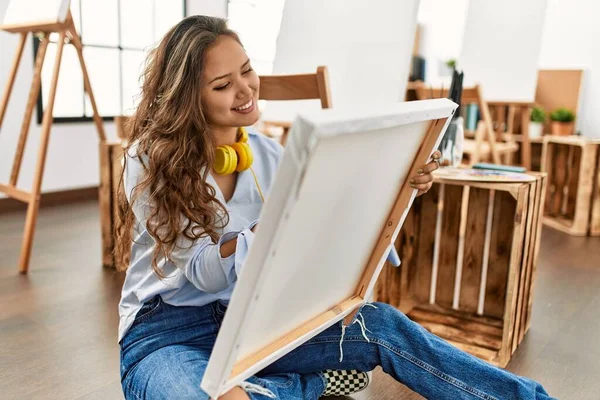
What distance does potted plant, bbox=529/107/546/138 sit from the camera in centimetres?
426

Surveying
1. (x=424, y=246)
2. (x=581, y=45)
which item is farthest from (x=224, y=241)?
(x=581, y=45)

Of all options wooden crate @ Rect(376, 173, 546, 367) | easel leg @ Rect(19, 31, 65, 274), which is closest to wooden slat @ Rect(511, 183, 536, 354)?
wooden crate @ Rect(376, 173, 546, 367)

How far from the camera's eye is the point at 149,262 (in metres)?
1.24

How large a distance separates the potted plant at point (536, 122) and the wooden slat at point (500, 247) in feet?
8.25

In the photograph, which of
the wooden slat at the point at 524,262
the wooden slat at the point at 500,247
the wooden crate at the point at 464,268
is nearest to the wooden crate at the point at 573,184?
the wooden crate at the point at 464,268

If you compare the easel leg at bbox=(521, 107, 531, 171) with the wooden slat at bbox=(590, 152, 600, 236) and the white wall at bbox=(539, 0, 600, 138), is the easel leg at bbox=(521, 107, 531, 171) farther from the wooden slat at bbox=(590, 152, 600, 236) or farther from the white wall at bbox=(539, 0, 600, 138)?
the white wall at bbox=(539, 0, 600, 138)

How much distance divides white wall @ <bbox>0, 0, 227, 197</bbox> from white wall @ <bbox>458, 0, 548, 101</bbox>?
2730 mm

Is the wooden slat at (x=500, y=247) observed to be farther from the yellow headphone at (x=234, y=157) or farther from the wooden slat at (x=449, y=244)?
the yellow headphone at (x=234, y=157)

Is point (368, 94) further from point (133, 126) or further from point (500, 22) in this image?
point (500, 22)

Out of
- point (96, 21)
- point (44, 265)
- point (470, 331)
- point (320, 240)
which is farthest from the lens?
point (96, 21)

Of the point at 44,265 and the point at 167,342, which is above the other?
the point at 167,342

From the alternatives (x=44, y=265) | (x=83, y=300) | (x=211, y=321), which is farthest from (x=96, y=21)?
(x=211, y=321)

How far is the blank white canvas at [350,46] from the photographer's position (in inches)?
82.0

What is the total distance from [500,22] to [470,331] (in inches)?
87.9
